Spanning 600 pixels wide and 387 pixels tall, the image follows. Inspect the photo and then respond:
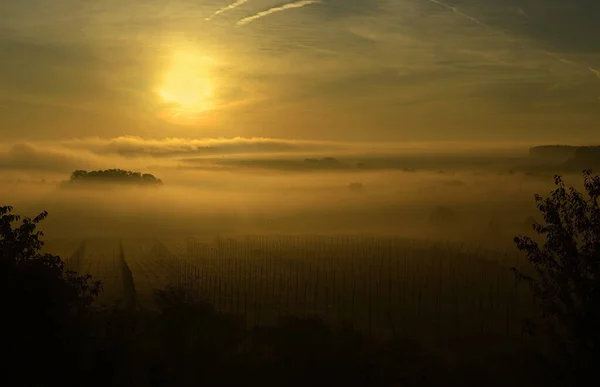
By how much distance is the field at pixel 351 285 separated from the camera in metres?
54.3

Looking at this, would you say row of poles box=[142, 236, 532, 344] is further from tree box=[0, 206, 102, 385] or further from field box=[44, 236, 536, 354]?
tree box=[0, 206, 102, 385]

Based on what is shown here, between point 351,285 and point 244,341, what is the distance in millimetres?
30669

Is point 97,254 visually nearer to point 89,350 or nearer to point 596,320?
point 89,350

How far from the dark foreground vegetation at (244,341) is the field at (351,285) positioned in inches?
157

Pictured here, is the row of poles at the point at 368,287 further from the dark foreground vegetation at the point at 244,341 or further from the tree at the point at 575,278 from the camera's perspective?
the tree at the point at 575,278

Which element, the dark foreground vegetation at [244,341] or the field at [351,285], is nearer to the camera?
the dark foreground vegetation at [244,341]

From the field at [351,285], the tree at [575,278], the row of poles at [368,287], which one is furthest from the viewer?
the row of poles at [368,287]

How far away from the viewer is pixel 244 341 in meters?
45.3

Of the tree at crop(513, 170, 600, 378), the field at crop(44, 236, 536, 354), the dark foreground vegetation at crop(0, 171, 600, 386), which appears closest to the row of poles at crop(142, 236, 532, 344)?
the field at crop(44, 236, 536, 354)

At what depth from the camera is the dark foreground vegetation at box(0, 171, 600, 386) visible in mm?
19328

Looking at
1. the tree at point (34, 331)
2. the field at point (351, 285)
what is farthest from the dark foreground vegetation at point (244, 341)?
the field at point (351, 285)

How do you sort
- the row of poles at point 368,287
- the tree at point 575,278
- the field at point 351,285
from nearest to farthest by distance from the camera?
the tree at point 575,278 → the field at point 351,285 → the row of poles at point 368,287

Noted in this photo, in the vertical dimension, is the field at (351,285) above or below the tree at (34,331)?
below

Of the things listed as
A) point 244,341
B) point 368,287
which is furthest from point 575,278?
point 368,287
